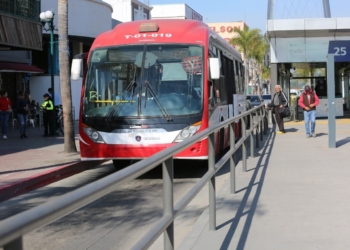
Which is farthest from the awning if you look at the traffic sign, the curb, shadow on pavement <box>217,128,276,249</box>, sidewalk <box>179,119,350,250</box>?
shadow on pavement <box>217,128,276,249</box>

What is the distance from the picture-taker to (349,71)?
Result: 111 ft

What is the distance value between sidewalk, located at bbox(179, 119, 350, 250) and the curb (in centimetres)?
368

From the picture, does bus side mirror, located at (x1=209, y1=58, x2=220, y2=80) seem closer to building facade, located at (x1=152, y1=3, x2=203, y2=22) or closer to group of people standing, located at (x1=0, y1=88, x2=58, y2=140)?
group of people standing, located at (x1=0, y1=88, x2=58, y2=140)

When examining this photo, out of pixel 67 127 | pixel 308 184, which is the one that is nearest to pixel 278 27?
pixel 67 127

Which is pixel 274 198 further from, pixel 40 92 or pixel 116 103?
pixel 40 92

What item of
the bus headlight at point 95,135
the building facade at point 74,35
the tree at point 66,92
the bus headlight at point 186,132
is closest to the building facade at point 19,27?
the building facade at point 74,35

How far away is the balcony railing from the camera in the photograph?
21922 mm

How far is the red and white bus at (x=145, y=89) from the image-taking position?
11.2 m

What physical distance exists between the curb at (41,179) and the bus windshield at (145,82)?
4.63ft

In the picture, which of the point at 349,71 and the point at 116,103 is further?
the point at 349,71

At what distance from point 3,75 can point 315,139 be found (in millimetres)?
20218

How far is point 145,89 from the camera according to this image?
1141 cm

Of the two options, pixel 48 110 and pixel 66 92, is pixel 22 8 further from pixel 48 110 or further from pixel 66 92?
pixel 66 92

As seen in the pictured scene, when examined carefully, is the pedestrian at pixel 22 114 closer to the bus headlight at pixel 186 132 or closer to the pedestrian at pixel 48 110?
the pedestrian at pixel 48 110
